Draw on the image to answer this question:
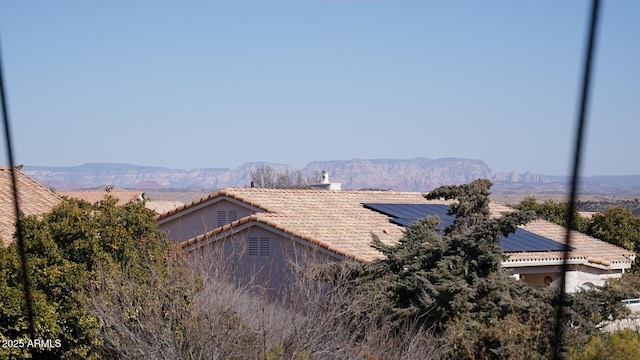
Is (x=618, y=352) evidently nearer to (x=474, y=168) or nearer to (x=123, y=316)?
(x=123, y=316)

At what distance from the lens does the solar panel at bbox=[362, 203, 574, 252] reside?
1900cm

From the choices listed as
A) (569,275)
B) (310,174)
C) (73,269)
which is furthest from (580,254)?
(310,174)

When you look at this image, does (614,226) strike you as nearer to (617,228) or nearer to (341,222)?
(617,228)

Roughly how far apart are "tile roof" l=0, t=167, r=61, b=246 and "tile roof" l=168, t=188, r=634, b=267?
2.81m

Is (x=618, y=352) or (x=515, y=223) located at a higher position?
(x=515, y=223)

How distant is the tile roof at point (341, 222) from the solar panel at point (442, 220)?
253 mm

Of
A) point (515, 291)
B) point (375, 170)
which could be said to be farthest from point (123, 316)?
point (375, 170)

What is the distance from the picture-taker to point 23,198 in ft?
63.6

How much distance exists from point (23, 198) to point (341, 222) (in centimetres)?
743

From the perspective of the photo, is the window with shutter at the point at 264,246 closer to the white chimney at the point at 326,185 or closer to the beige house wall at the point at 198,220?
the beige house wall at the point at 198,220

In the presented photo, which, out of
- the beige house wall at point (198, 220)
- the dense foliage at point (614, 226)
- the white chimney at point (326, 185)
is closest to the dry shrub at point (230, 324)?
the beige house wall at point (198, 220)

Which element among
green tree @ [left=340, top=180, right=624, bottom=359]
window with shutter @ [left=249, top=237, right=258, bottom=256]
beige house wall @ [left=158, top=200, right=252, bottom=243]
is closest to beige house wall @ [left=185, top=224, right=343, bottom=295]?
window with shutter @ [left=249, top=237, right=258, bottom=256]

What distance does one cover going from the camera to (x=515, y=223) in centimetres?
1230

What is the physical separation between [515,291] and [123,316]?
5604 mm
